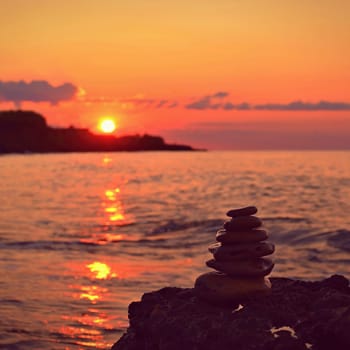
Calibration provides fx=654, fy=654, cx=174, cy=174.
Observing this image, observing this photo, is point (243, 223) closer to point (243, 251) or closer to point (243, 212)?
point (243, 212)

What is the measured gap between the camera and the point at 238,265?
7.71 metres

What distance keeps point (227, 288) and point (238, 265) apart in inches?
13.0

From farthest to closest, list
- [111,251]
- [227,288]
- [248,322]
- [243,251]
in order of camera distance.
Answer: [111,251] < [243,251] < [227,288] < [248,322]

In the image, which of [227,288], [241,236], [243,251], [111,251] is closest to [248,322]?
[227,288]

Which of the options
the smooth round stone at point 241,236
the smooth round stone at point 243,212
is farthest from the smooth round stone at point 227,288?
the smooth round stone at point 243,212

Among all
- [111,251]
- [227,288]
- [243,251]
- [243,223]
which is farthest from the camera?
[111,251]

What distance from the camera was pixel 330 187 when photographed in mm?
50812

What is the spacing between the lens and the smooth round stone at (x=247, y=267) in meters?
7.66

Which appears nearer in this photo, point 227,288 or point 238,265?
point 227,288

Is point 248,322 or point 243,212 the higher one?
point 243,212

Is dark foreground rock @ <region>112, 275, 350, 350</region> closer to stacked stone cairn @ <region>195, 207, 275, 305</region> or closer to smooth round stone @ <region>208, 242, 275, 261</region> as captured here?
stacked stone cairn @ <region>195, 207, 275, 305</region>

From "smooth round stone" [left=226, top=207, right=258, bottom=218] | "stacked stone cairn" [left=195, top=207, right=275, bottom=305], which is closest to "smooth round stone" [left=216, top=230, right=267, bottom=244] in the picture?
"stacked stone cairn" [left=195, top=207, right=275, bottom=305]

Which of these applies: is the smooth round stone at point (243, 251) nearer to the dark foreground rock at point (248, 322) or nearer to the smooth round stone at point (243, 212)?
the smooth round stone at point (243, 212)

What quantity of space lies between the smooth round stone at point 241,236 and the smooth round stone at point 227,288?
1.45ft
